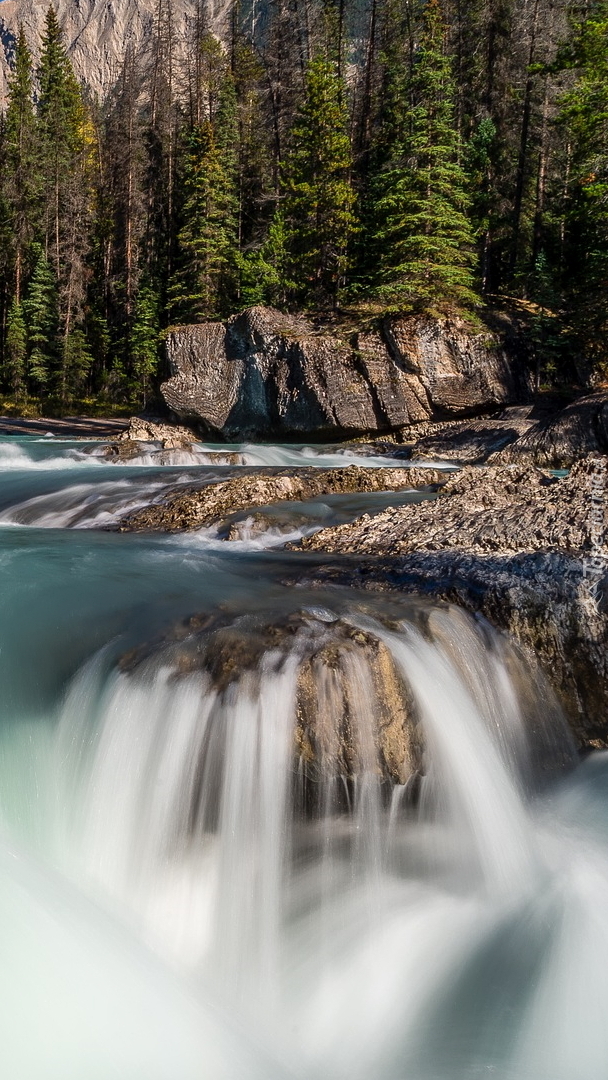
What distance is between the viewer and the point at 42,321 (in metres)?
33.2

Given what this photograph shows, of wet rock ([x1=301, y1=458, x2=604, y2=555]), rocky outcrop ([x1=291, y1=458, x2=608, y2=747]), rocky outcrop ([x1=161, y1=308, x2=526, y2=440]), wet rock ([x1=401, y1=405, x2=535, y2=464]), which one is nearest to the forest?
rocky outcrop ([x1=161, y1=308, x2=526, y2=440])

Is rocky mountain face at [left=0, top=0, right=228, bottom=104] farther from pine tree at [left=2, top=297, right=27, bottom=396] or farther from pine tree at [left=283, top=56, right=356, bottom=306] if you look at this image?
pine tree at [left=283, top=56, right=356, bottom=306]

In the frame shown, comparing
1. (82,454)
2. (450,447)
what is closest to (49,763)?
(82,454)

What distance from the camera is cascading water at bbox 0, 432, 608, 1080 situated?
2896 mm

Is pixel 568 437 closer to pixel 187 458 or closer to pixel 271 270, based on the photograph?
pixel 187 458

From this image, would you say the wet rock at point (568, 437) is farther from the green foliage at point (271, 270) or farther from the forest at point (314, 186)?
the green foliage at point (271, 270)

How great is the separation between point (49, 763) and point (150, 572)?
8.60ft

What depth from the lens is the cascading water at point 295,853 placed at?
2.90m

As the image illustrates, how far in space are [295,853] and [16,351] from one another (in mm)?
33818

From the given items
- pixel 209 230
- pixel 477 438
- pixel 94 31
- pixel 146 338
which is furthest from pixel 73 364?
pixel 94 31

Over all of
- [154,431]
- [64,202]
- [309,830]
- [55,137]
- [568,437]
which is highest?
[55,137]

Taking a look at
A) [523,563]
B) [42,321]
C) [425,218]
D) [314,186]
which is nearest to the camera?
[523,563]

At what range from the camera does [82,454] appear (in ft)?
49.5

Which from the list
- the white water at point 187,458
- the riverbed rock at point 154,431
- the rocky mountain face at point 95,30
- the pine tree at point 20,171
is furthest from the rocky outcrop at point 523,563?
the rocky mountain face at point 95,30
